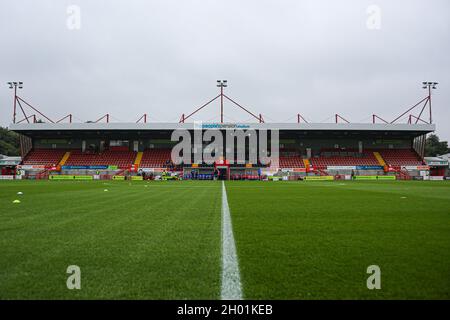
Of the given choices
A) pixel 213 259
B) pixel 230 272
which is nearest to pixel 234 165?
pixel 213 259

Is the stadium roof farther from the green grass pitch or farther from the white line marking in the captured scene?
the white line marking

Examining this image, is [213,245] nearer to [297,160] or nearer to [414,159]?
[297,160]

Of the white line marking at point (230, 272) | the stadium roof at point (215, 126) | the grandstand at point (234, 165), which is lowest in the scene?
the white line marking at point (230, 272)

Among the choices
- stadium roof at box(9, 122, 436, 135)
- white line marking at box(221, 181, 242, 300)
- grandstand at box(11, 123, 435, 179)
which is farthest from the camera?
grandstand at box(11, 123, 435, 179)

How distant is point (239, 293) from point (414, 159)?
55941 millimetres

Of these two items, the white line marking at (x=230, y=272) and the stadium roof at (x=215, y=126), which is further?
the stadium roof at (x=215, y=126)

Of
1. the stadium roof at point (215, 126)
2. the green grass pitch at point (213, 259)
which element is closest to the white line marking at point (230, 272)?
the green grass pitch at point (213, 259)

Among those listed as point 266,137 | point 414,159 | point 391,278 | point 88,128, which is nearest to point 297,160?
point 266,137

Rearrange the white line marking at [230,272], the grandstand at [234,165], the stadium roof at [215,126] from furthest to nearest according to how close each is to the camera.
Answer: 1. the grandstand at [234,165]
2. the stadium roof at [215,126]
3. the white line marking at [230,272]

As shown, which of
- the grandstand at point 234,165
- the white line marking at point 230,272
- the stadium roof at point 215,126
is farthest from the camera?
the grandstand at point 234,165

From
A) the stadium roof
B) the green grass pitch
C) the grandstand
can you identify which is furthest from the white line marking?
the grandstand

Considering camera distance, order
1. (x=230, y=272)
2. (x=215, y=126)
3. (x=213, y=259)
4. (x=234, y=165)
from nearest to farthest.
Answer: (x=230, y=272), (x=213, y=259), (x=215, y=126), (x=234, y=165)

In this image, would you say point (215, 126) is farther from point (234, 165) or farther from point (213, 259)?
point (213, 259)

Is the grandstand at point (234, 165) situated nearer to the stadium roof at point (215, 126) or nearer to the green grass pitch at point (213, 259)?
the stadium roof at point (215, 126)
